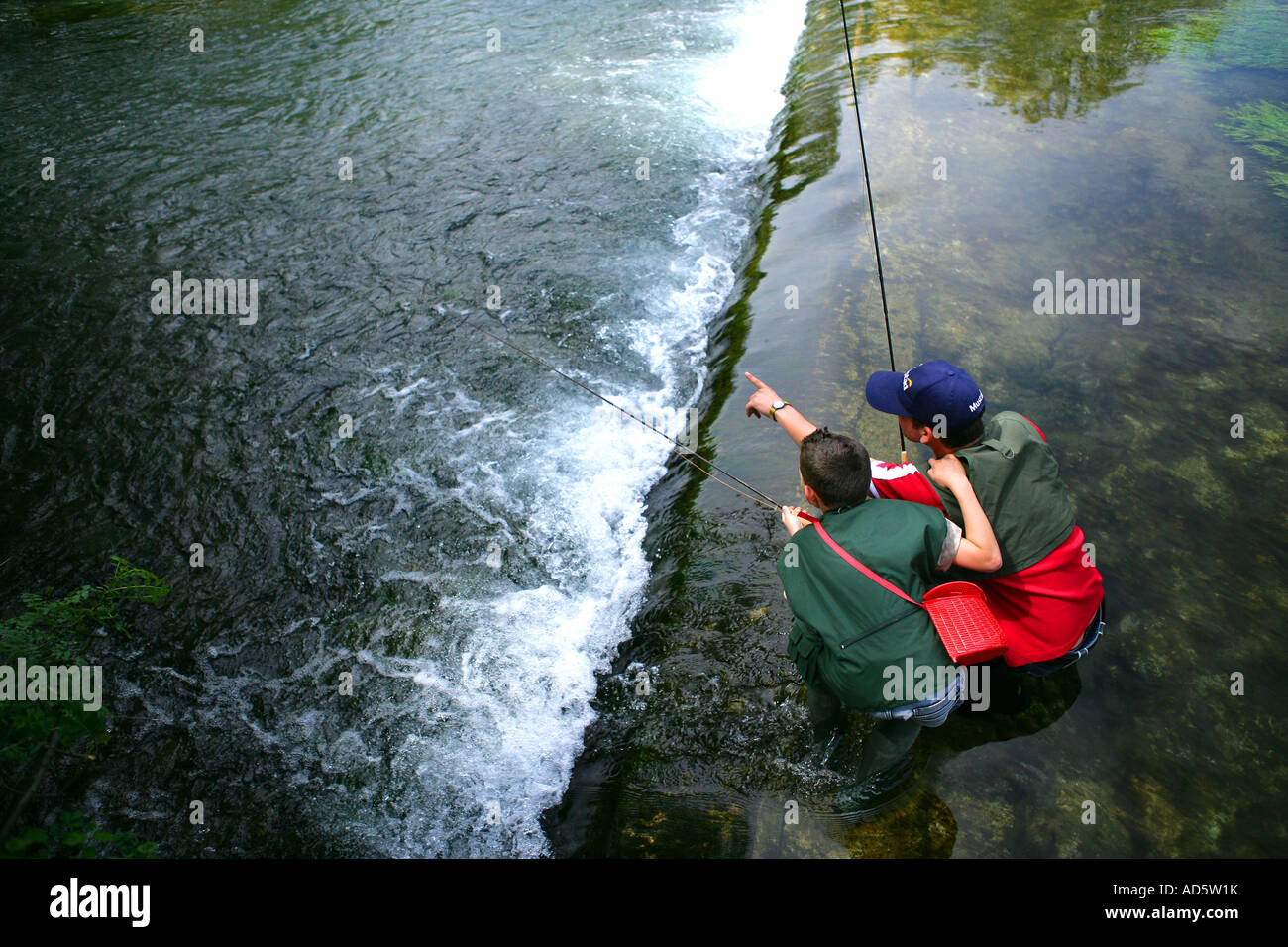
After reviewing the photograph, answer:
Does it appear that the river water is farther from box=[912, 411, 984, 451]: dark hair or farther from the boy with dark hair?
box=[912, 411, 984, 451]: dark hair

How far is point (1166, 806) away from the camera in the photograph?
3299 millimetres

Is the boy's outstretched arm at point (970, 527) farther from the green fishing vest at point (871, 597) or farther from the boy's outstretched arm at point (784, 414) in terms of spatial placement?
the boy's outstretched arm at point (784, 414)

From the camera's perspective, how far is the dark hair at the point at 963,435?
10.5ft

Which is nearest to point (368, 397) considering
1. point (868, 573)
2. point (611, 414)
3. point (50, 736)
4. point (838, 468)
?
point (611, 414)

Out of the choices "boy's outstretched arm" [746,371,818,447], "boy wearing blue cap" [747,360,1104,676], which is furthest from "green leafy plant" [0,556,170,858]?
"boy wearing blue cap" [747,360,1104,676]

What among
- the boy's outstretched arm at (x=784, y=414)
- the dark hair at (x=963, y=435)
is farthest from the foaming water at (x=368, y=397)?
the dark hair at (x=963, y=435)

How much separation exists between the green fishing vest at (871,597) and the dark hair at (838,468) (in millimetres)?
67

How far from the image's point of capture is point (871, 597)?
9.22 feet

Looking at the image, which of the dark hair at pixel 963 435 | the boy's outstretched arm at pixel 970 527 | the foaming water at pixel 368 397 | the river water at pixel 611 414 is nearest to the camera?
the boy's outstretched arm at pixel 970 527

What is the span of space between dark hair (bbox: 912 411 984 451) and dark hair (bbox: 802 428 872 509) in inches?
20.3

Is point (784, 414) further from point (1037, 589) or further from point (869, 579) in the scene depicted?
point (1037, 589)

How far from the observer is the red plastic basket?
2.79 m
